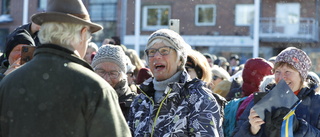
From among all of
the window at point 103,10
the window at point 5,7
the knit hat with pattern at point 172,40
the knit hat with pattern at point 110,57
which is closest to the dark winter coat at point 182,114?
the knit hat with pattern at point 172,40

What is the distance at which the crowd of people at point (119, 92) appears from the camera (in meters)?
2.32

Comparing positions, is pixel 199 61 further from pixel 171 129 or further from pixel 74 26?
pixel 74 26

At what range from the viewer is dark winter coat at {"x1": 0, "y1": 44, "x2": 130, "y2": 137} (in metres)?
2.31

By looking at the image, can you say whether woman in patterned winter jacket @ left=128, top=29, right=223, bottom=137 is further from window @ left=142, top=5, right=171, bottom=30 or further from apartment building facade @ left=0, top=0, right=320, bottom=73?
window @ left=142, top=5, right=171, bottom=30

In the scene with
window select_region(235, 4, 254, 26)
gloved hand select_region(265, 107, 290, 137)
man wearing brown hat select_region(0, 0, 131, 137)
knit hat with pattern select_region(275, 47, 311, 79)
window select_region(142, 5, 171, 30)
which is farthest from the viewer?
window select_region(142, 5, 171, 30)

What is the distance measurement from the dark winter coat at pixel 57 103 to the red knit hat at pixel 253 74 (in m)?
2.97

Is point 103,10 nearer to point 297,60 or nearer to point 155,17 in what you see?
point 155,17

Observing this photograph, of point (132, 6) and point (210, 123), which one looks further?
point (132, 6)

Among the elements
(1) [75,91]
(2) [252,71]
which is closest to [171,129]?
(1) [75,91]

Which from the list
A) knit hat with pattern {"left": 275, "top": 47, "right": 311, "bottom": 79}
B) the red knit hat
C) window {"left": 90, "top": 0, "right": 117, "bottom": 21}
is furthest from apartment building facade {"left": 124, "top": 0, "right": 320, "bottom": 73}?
knit hat with pattern {"left": 275, "top": 47, "right": 311, "bottom": 79}

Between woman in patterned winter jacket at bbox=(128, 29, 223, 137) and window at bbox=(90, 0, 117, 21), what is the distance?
2770cm

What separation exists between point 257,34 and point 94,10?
1088cm

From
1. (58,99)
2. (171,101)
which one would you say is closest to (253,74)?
(171,101)

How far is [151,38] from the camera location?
12.1 feet
